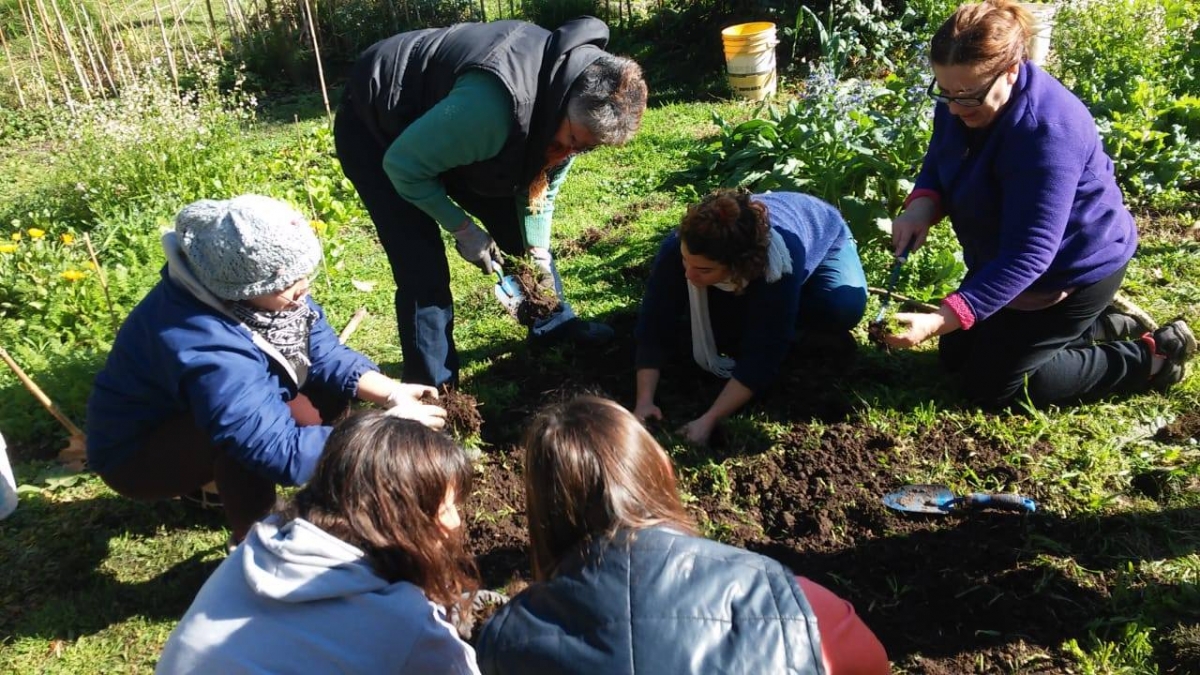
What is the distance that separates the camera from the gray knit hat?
229 centimetres

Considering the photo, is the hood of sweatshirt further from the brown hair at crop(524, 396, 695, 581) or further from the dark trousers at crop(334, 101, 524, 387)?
the dark trousers at crop(334, 101, 524, 387)

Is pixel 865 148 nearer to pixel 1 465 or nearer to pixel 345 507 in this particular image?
pixel 345 507

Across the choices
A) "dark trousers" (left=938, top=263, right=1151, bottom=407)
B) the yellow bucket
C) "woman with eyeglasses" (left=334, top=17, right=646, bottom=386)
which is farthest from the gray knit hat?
the yellow bucket

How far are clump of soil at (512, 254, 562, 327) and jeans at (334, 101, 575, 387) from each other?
13.8 inches

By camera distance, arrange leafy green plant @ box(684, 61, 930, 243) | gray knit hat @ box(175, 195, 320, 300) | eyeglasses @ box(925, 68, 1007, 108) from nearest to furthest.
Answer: gray knit hat @ box(175, 195, 320, 300), eyeglasses @ box(925, 68, 1007, 108), leafy green plant @ box(684, 61, 930, 243)

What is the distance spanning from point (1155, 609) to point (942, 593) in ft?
1.86

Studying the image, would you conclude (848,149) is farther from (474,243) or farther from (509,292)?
(474,243)

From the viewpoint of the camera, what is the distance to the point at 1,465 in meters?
2.44

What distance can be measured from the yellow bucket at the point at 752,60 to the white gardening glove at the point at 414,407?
4979 mm

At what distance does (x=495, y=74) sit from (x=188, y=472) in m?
1.67

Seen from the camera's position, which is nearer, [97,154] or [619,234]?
[619,234]

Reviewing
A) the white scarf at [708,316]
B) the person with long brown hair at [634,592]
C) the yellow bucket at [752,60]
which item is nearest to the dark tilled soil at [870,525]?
the white scarf at [708,316]

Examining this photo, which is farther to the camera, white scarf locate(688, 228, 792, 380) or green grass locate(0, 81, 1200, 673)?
white scarf locate(688, 228, 792, 380)

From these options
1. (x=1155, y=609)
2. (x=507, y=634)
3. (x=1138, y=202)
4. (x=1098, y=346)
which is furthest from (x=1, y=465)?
(x=1138, y=202)
